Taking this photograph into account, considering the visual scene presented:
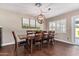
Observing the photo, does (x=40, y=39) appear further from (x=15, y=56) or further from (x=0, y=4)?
(x=0, y=4)

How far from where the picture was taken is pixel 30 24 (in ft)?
8.34

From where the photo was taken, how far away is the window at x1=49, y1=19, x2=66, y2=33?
2639mm

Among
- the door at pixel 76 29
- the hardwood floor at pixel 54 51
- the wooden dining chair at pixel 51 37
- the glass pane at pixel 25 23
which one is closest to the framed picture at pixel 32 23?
the glass pane at pixel 25 23

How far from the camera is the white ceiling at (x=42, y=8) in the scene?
2.28 meters

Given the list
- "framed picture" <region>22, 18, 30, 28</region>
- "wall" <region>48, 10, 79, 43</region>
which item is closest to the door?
"wall" <region>48, 10, 79, 43</region>

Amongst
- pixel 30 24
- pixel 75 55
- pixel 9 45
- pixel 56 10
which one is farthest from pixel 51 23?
pixel 9 45

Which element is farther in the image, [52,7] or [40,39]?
[40,39]

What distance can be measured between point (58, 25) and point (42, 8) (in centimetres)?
68

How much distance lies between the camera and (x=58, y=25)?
2646 mm

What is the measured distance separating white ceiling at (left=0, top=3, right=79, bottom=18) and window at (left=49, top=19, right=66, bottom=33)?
0.78 feet

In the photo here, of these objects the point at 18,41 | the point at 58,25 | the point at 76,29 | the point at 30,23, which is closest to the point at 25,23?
the point at 30,23

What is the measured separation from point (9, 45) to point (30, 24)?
839 millimetres

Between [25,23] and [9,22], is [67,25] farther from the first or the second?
[9,22]

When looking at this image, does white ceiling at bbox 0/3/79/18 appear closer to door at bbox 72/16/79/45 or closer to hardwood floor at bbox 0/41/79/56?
door at bbox 72/16/79/45
